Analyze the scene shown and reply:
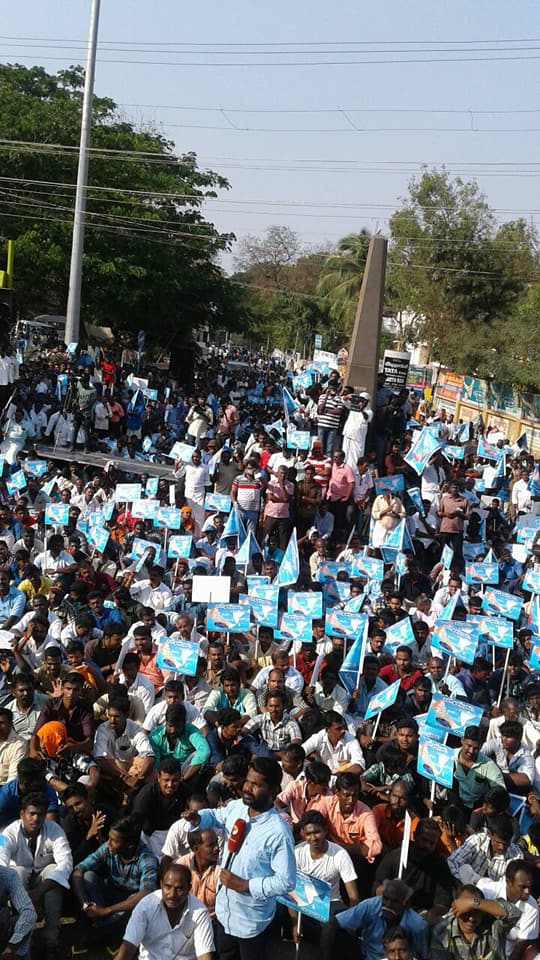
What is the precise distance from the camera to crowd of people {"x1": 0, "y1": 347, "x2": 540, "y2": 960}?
570 centimetres

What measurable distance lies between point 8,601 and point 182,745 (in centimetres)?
365

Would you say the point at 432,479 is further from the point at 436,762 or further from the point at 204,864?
the point at 204,864

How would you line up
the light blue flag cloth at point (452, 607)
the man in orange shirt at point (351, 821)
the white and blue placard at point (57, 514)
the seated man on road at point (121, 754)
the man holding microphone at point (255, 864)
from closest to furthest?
the man holding microphone at point (255, 864), the man in orange shirt at point (351, 821), the seated man on road at point (121, 754), the light blue flag cloth at point (452, 607), the white and blue placard at point (57, 514)

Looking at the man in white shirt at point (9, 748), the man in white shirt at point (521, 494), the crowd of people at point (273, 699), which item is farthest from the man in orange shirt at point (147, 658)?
the man in white shirt at point (521, 494)

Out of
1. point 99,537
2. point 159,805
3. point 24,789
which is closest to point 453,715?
point 159,805

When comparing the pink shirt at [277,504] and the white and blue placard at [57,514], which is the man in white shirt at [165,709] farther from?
the pink shirt at [277,504]

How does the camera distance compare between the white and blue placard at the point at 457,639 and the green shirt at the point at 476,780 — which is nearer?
the green shirt at the point at 476,780

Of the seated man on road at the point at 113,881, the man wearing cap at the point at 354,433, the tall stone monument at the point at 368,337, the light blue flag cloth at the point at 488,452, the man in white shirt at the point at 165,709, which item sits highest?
the tall stone monument at the point at 368,337

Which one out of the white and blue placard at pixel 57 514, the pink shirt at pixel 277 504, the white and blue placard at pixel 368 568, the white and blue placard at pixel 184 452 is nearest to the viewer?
the white and blue placard at pixel 368 568

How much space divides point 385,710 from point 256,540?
559 centimetres

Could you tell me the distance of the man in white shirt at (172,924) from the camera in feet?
16.8

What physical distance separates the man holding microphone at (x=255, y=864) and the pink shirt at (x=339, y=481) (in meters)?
9.55

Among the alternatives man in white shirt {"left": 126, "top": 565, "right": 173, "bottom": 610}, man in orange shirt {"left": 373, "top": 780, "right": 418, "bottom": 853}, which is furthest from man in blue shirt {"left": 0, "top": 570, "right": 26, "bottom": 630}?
man in orange shirt {"left": 373, "top": 780, "right": 418, "bottom": 853}

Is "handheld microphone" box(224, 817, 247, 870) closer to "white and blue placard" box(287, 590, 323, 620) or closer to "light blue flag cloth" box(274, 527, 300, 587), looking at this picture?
"white and blue placard" box(287, 590, 323, 620)
